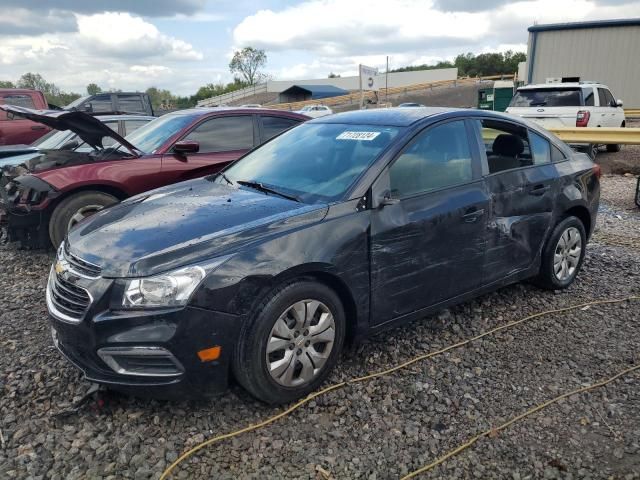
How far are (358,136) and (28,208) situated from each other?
3698mm

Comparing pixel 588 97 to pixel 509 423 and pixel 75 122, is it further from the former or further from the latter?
pixel 509 423

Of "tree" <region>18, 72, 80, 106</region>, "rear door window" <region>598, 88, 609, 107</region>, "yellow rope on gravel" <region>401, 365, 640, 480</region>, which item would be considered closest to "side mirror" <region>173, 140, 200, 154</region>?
"yellow rope on gravel" <region>401, 365, 640, 480</region>

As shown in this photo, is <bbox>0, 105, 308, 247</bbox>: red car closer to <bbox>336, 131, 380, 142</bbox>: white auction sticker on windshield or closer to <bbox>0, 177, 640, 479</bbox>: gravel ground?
<bbox>0, 177, 640, 479</bbox>: gravel ground

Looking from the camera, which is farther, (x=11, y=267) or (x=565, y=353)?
(x=11, y=267)

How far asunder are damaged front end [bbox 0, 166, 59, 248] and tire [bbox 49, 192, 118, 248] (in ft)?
0.26

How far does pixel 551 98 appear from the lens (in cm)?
1182

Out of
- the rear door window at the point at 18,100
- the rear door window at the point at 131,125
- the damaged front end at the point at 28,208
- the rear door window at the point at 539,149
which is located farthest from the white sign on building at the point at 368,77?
the rear door window at the point at 539,149

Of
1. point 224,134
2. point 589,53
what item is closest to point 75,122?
point 224,134

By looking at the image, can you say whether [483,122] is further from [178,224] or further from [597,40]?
[597,40]

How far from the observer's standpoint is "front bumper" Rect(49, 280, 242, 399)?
2.54 metres

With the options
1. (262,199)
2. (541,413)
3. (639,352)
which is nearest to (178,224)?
(262,199)

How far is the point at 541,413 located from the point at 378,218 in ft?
4.75

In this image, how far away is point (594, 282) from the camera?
4832 mm

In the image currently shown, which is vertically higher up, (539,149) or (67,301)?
(539,149)
